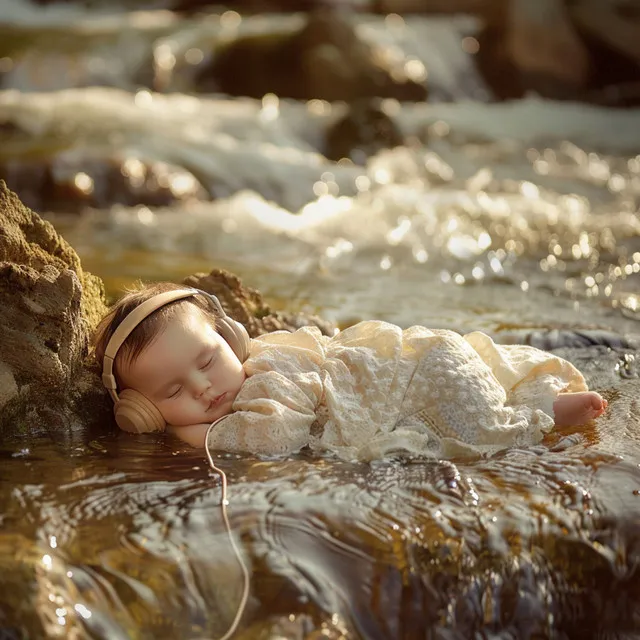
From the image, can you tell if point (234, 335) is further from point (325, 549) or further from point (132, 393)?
point (325, 549)

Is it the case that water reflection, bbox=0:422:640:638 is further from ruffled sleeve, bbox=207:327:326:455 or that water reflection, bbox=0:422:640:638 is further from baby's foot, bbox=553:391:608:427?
baby's foot, bbox=553:391:608:427

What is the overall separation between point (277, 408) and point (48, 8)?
53.8ft

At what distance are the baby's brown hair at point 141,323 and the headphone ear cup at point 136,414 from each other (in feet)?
0.32

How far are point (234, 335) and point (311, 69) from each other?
11.5 m

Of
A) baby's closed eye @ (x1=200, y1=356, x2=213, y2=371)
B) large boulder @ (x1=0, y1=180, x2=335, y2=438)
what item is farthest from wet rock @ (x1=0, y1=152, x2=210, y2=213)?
baby's closed eye @ (x1=200, y1=356, x2=213, y2=371)

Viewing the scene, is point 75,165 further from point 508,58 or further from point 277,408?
point 508,58

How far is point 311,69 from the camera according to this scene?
14000 mm

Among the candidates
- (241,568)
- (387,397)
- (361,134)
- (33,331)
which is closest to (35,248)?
(33,331)

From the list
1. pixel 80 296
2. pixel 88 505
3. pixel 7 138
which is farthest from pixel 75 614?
pixel 7 138

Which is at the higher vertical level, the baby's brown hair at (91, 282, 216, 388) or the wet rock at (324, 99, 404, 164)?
the baby's brown hair at (91, 282, 216, 388)

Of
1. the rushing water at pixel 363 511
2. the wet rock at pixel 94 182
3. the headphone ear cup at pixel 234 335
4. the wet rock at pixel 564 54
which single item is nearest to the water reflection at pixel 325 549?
the rushing water at pixel 363 511

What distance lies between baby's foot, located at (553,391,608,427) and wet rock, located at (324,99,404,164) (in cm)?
831

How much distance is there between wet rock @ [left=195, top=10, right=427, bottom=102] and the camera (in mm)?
13875

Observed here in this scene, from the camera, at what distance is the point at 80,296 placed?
2.98 meters
